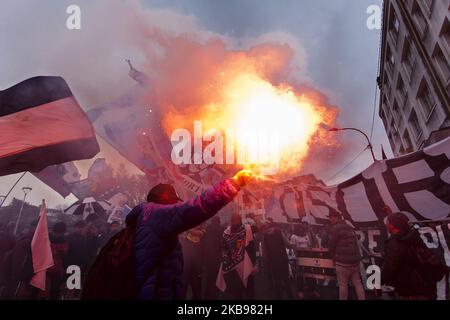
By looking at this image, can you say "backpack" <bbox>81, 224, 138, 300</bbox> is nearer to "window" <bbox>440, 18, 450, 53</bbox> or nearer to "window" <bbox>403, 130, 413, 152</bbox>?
"window" <bbox>440, 18, 450, 53</bbox>

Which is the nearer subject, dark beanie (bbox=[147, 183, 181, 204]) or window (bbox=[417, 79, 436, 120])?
dark beanie (bbox=[147, 183, 181, 204])

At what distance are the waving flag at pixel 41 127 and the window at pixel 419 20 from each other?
58.1 ft

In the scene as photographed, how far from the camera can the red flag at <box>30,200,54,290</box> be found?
626 centimetres

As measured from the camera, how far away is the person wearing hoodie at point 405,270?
13.0ft

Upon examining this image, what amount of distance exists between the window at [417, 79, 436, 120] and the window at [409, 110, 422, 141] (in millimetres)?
1842

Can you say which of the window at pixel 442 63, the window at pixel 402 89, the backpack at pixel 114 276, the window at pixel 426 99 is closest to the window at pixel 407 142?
the window at pixel 402 89

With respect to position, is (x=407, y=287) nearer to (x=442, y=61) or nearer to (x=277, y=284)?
(x=277, y=284)

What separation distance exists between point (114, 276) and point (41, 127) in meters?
6.15

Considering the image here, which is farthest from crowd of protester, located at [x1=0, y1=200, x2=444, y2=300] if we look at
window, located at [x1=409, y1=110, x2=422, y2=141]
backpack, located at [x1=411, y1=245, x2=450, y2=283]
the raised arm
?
window, located at [x1=409, y1=110, x2=422, y2=141]

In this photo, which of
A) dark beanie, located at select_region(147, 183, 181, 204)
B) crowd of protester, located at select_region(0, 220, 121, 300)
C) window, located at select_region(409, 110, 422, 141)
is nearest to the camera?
dark beanie, located at select_region(147, 183, 181, 204)

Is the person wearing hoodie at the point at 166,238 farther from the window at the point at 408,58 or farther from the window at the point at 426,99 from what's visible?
the window at the point at 408,58

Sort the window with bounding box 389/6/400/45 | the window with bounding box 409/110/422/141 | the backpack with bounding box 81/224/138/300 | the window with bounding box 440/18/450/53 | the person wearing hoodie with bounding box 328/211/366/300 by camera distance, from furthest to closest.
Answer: the window with bounding box 409/110/422/141, the window with bounding box 389/6/400/45, the window with bounding box 440/18/450/53, the person wearing hoodie with bounding box 328/211/366/300, the backpack with bounding box 81/224/138/300

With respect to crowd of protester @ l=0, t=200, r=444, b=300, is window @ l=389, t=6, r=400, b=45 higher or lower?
higher
